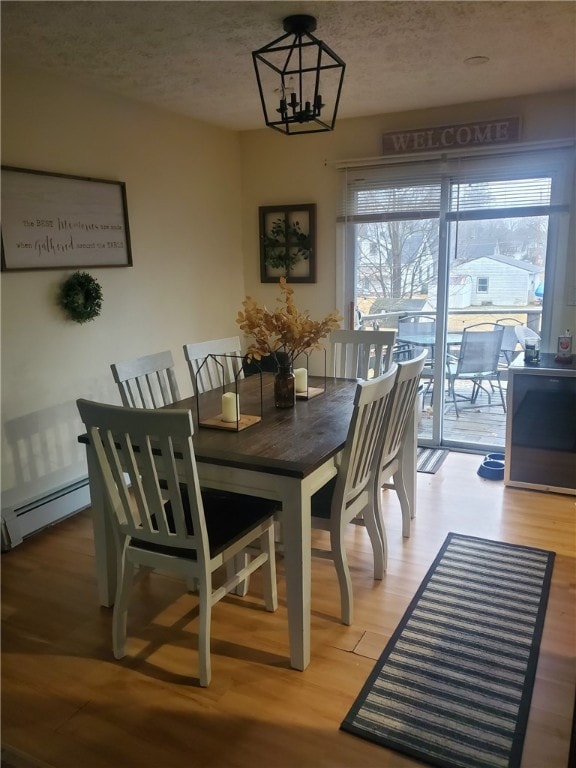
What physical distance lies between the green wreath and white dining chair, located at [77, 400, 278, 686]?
146 cm

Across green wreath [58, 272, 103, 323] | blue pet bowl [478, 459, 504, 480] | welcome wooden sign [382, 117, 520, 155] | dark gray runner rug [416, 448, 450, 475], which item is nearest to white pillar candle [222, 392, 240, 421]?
green wreath [58, 272, 103, 323]

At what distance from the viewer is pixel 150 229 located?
3.86m

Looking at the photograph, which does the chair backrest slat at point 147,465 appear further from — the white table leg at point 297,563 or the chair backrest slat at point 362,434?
the chair backrest slat at point 362,434

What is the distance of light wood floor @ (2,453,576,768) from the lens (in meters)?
1.76

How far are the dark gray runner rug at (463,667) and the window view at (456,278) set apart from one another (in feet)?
5.97

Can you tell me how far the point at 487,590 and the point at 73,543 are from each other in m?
2.12

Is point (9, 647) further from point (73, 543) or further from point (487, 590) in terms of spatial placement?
point (487, 590)

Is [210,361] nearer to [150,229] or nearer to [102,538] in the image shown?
[150,229]

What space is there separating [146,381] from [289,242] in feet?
7.16

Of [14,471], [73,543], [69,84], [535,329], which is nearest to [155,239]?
[69,84]

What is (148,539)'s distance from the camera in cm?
202

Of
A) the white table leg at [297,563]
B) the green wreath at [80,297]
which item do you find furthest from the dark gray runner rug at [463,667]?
the green wreath at [80,297]

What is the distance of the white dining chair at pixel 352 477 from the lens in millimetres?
2141

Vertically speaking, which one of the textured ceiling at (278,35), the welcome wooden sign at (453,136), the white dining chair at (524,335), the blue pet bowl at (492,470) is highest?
the textured ceiling at (278,35)
